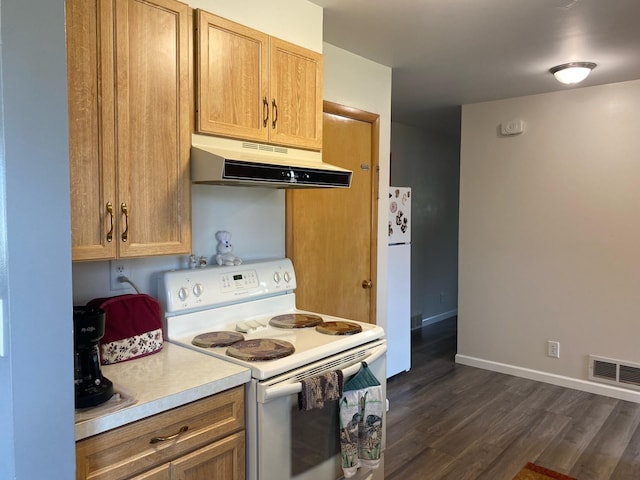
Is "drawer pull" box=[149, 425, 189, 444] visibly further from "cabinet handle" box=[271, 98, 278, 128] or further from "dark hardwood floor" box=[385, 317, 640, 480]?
"dark hardwood floor" box=[385, 317, 640, 480]

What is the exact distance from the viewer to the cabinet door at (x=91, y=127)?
4.91 ft

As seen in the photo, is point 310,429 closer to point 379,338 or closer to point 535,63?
point 379,338

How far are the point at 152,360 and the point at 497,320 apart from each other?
343cm

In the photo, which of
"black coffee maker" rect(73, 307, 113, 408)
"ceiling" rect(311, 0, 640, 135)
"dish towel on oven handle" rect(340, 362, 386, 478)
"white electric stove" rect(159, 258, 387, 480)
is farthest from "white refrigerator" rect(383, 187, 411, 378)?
"black coffee maker" rect(73, 307, 113, 408)

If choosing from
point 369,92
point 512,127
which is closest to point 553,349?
point 512,127

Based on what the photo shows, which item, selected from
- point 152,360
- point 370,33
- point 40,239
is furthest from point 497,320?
point 40,239

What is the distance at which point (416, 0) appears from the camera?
7.42ft

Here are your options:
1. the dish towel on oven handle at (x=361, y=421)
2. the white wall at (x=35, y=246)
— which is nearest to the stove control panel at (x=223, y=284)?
the dish towel on oven handle at (x=361, y=421)

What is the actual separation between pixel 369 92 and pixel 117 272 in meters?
2.07

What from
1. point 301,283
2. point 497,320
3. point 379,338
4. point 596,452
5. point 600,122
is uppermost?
point 600,122

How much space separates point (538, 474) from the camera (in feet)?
8.68

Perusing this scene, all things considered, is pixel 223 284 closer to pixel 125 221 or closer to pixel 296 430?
pixel 125 221

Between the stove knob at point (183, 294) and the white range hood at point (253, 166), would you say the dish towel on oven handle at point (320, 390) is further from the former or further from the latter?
the white range hood at point (253, 166)

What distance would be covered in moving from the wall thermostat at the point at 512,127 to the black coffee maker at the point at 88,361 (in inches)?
148
